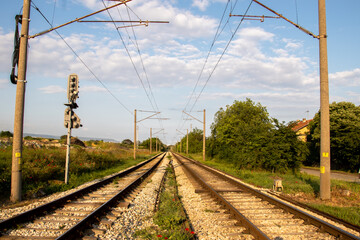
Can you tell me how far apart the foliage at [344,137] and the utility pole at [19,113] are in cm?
Answer: 3410

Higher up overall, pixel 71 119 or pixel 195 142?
pixel 71 119

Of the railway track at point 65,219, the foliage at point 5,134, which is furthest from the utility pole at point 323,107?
the foliage at point 5,134

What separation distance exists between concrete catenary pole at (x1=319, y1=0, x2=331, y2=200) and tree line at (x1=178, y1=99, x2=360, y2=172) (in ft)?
32.3

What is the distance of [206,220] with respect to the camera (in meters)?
6.97

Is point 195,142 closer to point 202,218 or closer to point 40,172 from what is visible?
point 40,172

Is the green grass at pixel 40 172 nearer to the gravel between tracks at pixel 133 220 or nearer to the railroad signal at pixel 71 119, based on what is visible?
the railroad signal at pixel 71 119

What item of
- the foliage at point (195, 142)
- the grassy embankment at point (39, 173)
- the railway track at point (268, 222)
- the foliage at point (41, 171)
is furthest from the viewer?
the foliage at point (195, 142)

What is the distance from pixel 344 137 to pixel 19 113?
115ft

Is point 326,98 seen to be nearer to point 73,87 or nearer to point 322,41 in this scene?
point 322,41

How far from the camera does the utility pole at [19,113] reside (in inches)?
343

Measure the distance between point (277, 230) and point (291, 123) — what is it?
644 inches

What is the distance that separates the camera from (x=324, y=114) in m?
10.3

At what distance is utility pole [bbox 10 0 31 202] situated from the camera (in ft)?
28.6

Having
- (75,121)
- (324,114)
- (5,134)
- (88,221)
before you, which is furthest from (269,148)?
(5,134)
